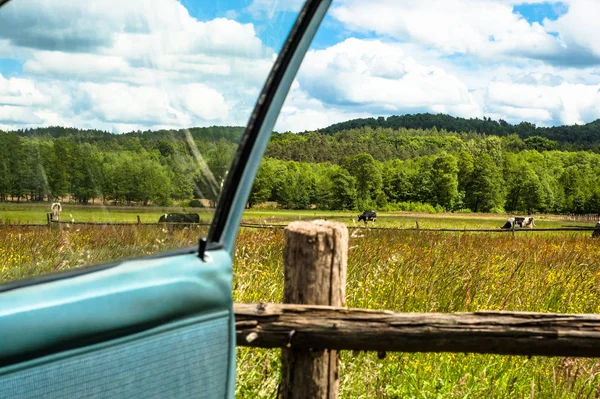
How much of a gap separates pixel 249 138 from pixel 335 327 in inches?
40.4

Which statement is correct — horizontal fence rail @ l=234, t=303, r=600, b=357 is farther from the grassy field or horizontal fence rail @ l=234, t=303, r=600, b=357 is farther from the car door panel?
the car door panel

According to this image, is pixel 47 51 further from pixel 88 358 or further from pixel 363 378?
pixel 363 378

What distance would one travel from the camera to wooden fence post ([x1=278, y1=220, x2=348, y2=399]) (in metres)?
2.42

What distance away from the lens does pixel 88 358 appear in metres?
1.35

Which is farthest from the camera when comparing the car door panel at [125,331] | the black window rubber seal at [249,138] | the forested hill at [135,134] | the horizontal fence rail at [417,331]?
the horizontal fence rail at [417,331]

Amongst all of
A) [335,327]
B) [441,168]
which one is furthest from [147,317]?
[441,168]

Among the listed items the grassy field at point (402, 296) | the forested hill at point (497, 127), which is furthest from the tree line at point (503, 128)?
the grassy field at point (402, 296)

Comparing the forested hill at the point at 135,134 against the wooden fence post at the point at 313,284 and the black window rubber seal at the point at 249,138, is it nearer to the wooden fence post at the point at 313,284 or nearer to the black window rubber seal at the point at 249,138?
the black window rubber seal at the point at 249,138

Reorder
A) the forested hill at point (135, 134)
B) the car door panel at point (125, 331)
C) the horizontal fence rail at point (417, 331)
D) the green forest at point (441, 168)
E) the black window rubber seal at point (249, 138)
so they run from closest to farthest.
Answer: the car door panel at point (125, 331) < the forested hill at point (135, 134) < the black window rubber seal at point (249, 138) < the horizontal fence rail at point (417, 331) < the green forest at point (441, 168)

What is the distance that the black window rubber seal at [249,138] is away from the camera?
5.22 ft

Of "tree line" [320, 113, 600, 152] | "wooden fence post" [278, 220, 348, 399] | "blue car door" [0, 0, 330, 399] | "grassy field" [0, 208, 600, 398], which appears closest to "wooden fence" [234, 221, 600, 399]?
"wooden fence post" [278, 220, 348, 399]

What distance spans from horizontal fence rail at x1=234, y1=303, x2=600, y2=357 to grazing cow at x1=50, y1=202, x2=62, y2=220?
42.3 inches

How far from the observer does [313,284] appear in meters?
2.46

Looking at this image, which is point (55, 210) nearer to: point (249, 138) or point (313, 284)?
point (249, 138)
